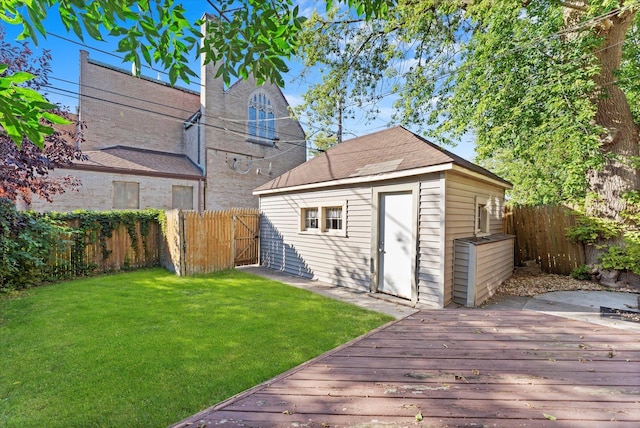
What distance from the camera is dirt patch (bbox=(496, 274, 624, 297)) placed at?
676 centimetres

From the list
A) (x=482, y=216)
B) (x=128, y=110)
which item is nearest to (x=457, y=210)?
(x=482, y=216)

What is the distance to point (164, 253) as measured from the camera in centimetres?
973

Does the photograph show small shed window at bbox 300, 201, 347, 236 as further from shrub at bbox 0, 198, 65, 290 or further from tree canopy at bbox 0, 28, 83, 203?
shrub at bbox 0, 198, 65, 290

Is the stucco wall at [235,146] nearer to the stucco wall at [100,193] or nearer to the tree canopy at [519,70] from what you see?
the stucco wall at [100,193]

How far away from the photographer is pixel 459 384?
1.87 m

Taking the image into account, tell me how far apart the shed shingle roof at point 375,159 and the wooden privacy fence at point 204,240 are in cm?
183

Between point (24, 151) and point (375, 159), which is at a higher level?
point (375, 159)

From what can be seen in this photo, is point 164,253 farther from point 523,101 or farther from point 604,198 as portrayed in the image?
point 604,198

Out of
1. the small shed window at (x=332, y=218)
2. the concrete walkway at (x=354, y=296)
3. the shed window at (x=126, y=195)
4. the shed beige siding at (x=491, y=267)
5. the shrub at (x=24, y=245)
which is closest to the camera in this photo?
the concrete walkway at (x=354, y=296)

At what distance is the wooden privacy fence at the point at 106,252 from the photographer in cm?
804

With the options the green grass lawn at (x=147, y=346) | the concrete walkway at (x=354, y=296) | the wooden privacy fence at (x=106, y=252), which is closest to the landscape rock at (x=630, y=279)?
the concrete walkway at (x=354, y=296)

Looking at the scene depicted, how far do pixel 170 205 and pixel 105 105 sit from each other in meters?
6.46

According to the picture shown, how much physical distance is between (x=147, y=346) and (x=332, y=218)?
5249 millimetres

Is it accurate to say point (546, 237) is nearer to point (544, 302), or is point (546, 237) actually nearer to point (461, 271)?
point (544, 302)
